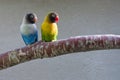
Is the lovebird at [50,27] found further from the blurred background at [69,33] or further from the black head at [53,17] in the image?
the blurred background at [69,33]

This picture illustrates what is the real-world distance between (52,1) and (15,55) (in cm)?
109

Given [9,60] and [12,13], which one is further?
[12,13]

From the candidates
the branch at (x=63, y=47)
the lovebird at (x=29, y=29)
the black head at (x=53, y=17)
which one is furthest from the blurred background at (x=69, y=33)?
the branch at (x=63, y=47)

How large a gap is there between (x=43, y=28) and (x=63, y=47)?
28cm

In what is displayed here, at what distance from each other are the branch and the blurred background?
1.02 m

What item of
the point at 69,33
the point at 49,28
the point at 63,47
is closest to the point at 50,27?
the point at 49,28

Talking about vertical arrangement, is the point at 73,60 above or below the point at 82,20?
below

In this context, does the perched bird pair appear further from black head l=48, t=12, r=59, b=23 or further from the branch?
the branch

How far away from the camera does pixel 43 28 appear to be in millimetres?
1240

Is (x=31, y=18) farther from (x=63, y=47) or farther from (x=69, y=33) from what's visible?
(x=69, y=33)

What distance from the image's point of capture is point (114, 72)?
6.64 feet

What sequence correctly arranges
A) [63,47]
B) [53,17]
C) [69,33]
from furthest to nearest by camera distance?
[69,33] < [53,17] < [63,47]

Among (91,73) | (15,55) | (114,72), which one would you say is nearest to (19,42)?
(91,73)

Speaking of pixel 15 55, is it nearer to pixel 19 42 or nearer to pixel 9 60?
pixel 9 60
